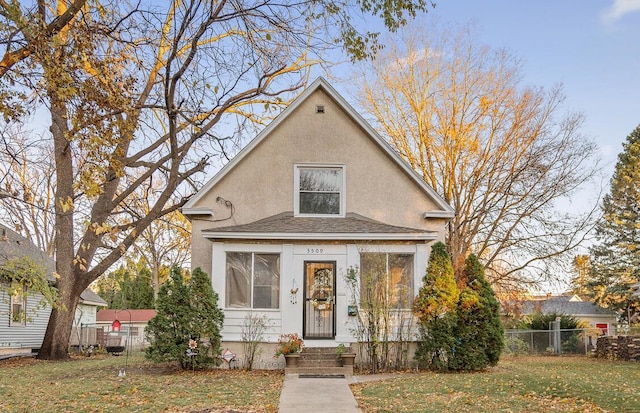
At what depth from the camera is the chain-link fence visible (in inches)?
954

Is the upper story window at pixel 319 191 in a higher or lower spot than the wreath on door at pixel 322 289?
higher

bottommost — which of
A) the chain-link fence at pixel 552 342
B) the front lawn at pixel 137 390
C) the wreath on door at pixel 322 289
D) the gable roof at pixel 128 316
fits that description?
the gable roof at pixel 128 316

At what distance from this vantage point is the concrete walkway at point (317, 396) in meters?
8.96

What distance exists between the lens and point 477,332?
13820 millimetres

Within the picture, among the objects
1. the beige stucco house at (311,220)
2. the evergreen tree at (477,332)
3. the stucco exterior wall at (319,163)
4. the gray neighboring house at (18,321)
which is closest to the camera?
the evergreen tree at (477,332)

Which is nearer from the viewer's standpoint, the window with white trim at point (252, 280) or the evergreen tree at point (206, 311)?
the evergreen tree at point (206, 311)

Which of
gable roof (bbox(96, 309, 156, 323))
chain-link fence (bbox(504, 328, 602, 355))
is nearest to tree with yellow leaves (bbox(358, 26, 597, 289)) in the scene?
chain-link fence (bbox(504, 328, 602, 355))

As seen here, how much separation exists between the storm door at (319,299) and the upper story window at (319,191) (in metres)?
1.63

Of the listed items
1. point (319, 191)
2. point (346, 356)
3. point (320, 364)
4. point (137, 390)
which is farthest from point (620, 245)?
point (137, 390)

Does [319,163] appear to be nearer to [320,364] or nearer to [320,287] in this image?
[320,287]

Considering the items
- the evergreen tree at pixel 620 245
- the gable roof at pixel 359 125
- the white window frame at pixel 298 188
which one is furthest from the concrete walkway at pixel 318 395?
the evergreen tree at pixel 620 245

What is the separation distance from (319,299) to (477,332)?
388cm

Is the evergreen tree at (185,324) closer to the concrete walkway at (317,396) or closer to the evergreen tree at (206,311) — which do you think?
the evergreen tree at (206,311)

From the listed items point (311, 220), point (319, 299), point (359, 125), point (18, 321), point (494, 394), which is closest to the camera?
point (494, 394)
